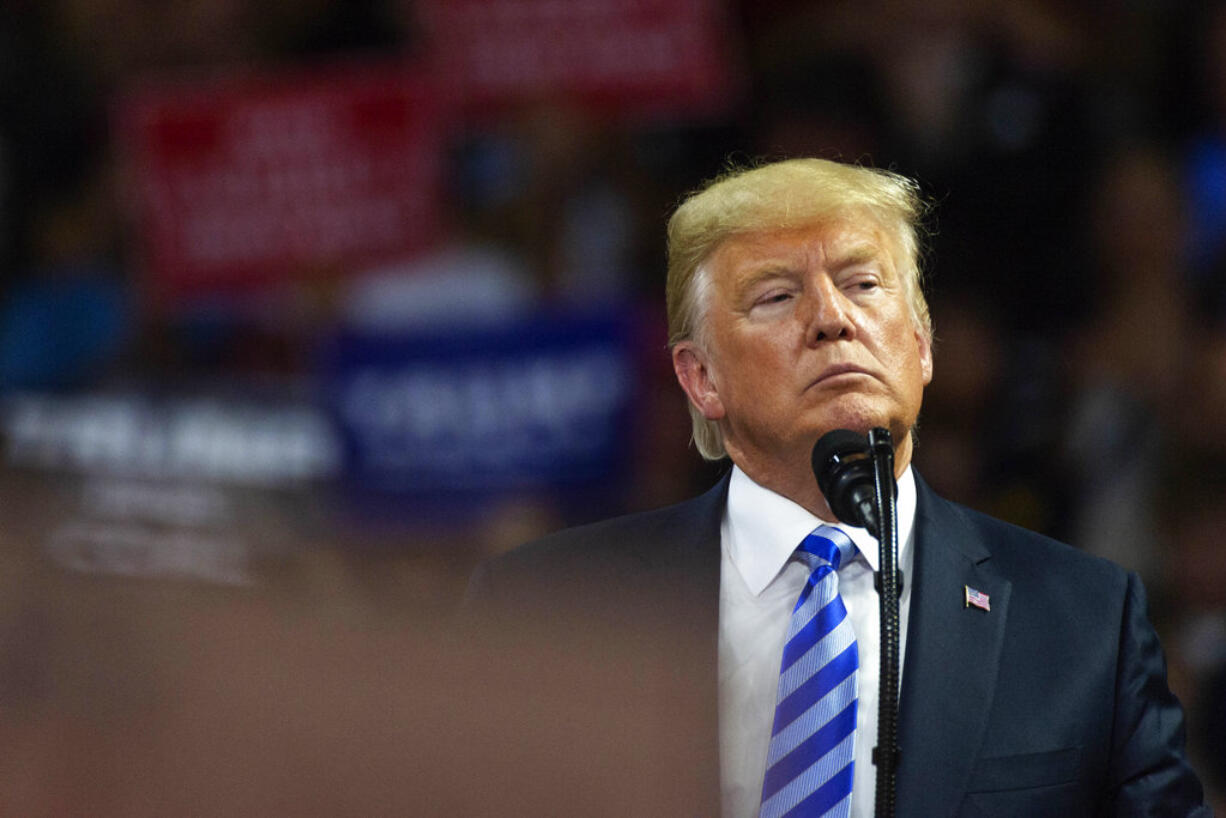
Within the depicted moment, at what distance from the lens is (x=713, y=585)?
1.70m

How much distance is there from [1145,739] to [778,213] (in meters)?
0.66

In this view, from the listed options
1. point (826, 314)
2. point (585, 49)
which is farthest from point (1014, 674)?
point (585, 49)

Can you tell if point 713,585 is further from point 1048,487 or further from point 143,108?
point 143,108

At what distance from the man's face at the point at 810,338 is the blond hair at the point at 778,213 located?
0.06 ft

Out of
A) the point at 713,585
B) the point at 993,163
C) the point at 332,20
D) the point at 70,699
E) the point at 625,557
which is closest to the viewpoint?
the point at 70,699

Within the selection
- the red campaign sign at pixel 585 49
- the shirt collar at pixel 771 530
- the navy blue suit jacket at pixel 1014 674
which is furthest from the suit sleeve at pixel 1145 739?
the red campaign sign at pixel 585 49

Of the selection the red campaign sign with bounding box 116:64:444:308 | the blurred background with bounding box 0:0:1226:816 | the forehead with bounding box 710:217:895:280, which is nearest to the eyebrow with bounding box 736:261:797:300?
the forehead with bounding box 710:217:895:280

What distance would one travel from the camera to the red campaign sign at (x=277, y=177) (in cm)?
443

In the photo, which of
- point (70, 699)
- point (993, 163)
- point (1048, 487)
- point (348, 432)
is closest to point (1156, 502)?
point (1048, 487)

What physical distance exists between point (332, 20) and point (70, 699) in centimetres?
524

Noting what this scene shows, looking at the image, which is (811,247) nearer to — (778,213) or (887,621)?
(778,213)

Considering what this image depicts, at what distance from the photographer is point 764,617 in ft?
5.53

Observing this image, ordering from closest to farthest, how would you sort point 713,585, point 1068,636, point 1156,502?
point 1068,636
point 713,585
point 1156,502

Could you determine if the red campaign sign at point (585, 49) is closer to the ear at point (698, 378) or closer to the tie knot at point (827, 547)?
the ear at point (698, 378)
